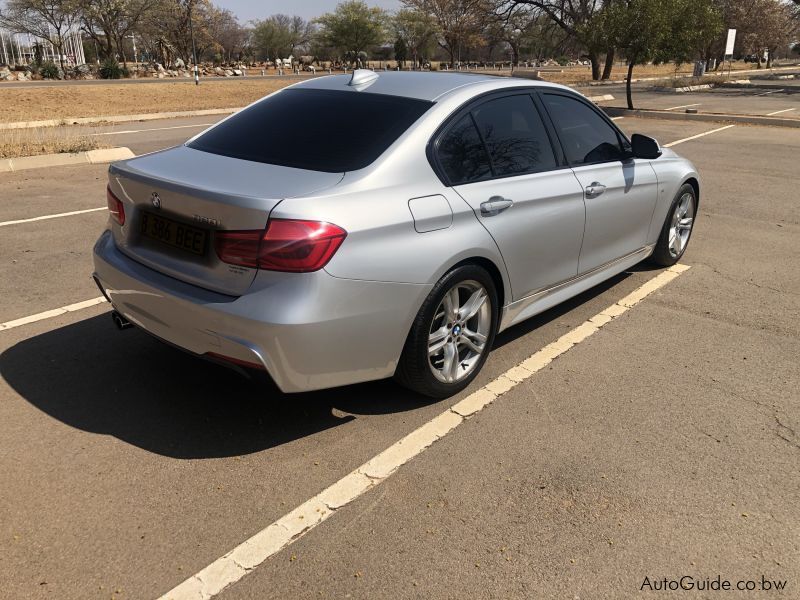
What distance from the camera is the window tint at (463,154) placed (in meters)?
3.43

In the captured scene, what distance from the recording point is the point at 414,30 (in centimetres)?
7675

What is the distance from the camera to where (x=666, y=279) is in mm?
5695

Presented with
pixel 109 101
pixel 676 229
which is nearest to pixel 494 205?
pixel 676 229

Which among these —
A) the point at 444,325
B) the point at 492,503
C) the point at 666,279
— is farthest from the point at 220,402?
the point at 666,279

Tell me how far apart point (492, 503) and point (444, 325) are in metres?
1.00

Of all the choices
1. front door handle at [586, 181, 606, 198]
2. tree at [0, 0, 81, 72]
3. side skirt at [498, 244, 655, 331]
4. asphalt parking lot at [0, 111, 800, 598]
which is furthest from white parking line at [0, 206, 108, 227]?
tree at [0, 0, 81, 72]

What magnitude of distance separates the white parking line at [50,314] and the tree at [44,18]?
55.9 m

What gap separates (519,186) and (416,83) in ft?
2.84

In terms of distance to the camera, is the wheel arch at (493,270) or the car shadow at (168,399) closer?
the car shadow at (168,399)

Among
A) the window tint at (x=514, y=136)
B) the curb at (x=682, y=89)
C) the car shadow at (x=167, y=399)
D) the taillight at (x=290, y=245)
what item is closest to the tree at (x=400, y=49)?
the curb at (x=682, y=89)

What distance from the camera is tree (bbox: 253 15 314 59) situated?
8719 centimetres

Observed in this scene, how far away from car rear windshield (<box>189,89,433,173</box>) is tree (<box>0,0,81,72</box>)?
187 feet

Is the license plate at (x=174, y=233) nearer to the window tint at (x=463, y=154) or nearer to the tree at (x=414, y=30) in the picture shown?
the window tint at (x=463, y=154)

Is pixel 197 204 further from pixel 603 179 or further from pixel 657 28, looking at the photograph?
pixel 657 28
